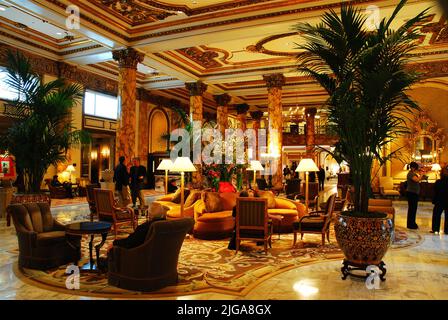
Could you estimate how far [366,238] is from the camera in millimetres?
A: 4012

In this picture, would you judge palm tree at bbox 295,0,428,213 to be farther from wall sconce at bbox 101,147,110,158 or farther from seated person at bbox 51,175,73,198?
wall sconce at bbox 101,147,110,158

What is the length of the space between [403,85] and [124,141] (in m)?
8.23

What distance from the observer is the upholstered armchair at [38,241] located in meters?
4.45

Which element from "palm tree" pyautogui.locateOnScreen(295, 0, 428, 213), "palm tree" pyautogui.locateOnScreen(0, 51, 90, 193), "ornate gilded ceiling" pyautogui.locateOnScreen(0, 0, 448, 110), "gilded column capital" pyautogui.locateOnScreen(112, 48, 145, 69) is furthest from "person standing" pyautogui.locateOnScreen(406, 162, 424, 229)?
"gilded column capital" pyautogui.locateOnScreen(112, 48, 145, 69)

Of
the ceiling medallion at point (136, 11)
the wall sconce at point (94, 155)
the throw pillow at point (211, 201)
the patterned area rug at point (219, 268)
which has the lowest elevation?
the patterned area rug at point (219, 268)

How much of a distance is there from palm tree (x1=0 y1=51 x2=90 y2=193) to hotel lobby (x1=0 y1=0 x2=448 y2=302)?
0.03 meters

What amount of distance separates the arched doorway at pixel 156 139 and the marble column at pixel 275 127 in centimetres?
639

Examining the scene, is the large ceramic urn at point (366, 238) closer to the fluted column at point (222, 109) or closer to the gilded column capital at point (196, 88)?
the gilded column capital at point (196, 88)

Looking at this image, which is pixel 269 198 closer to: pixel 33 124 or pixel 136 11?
pixel 33 124

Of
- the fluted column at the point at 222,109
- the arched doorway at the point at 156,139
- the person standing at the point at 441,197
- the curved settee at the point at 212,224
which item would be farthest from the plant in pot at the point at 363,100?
the arched doorway at the point at 156,139

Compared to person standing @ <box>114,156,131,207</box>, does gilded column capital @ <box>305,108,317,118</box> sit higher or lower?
higher

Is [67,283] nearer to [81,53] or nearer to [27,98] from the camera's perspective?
[27,98]

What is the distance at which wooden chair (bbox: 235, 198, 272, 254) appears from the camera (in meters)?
5.46
